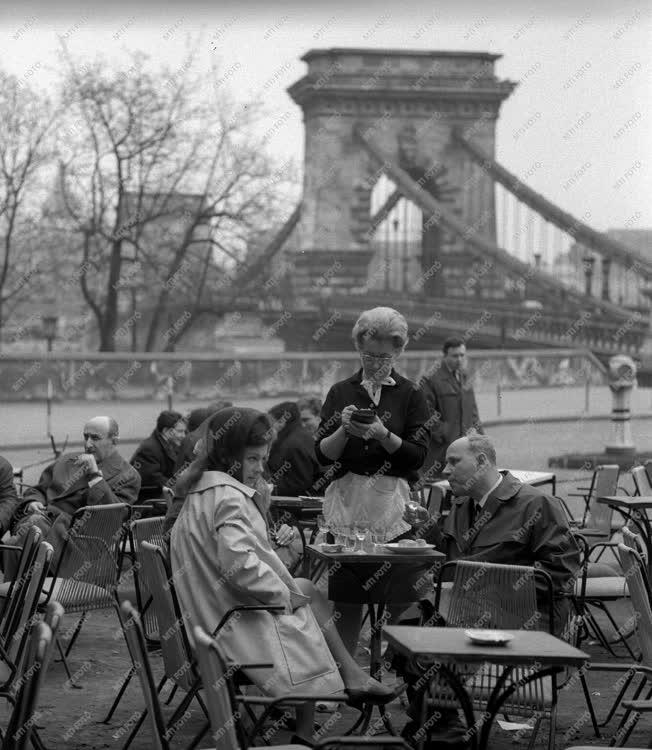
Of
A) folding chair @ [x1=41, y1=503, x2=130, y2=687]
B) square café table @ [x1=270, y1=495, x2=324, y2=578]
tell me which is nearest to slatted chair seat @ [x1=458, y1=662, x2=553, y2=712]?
folding chair @ [x1=41, y1=503, x2=130, y2=687]

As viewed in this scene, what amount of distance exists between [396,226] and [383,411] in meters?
50.6

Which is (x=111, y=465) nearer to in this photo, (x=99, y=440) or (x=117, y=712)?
(x=99, y=440)

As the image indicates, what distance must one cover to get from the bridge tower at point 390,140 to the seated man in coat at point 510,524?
5053cm

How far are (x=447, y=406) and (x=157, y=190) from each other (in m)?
20.3

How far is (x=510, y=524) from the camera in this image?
21.0 ft

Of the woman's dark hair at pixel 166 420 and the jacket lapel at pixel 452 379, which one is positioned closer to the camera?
the woman's dark hair at pixel 166 420

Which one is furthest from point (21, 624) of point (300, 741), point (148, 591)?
point (300, 741)

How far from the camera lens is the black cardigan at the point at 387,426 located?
7.25m

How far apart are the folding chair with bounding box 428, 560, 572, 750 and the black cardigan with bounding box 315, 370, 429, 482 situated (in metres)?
1.28

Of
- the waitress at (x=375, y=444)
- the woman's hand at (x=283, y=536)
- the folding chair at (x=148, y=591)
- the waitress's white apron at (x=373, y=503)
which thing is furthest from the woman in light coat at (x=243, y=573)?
the waitress's white apron at (x=373, y=503)

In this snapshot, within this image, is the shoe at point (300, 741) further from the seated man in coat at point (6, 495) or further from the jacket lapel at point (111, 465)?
the jacket lapel at point (111, 465)

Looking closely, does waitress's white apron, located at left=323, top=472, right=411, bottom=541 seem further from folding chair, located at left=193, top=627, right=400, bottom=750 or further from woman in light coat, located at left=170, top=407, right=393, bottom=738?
folding chair, located at left=193, top=627, right=400, bottom=750

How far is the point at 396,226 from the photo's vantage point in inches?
2271

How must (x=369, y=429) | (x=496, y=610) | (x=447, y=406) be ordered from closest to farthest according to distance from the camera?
(x=496, y=610) → (x=369, y=429) → (x=447, y=406)
